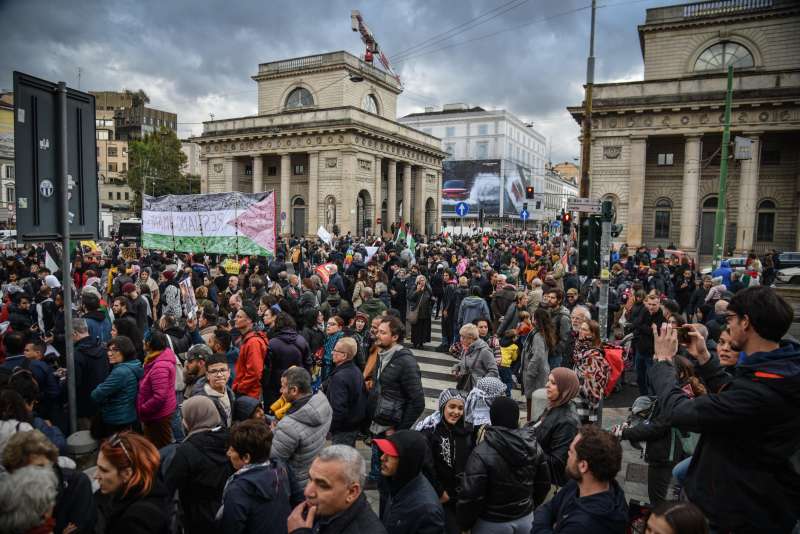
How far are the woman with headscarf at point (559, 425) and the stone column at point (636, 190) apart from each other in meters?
28.6

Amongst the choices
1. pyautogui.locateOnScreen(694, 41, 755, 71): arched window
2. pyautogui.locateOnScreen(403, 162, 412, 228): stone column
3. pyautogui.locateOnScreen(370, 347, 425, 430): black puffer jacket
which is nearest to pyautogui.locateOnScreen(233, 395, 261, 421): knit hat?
pyautogui.locateOnScreen(370, 347, 425, 430): black puffer jacket

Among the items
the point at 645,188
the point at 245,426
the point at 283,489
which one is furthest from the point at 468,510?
the point at 645,188

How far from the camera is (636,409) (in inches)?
172

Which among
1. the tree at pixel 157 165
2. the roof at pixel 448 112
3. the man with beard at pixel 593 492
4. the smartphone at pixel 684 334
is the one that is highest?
the roof at pixel 448 112

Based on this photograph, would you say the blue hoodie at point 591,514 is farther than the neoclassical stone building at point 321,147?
No

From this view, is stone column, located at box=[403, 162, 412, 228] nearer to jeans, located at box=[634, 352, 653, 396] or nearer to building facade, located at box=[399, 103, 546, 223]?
building facade, located at box=[399, 103, 546, 223]

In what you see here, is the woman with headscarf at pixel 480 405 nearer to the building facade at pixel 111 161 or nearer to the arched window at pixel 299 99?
the arched window at pixel 299 99

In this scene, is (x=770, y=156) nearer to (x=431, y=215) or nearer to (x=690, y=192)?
(x=690, y=192)

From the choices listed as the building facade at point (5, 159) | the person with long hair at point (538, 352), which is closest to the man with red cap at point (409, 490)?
the person with long hair at point (538, 352)

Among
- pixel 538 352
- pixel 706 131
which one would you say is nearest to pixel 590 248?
pixel 538 352

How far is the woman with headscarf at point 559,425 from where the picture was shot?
155 inches

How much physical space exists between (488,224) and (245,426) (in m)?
74.9

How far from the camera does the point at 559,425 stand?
13.1 ft

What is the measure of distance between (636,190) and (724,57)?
415 inches
